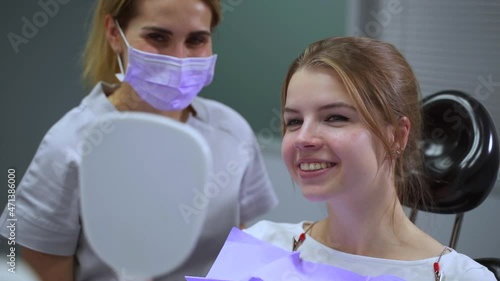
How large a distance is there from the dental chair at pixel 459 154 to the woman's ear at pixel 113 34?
79cm

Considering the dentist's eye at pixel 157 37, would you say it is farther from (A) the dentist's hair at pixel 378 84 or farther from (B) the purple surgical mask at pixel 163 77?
(A) the dentist's hair at pixel 378 84

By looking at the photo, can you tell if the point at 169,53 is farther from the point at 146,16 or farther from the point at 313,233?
the point at 313,233

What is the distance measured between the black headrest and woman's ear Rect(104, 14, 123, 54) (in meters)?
0.79

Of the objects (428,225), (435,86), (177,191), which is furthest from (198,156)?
(435,86)

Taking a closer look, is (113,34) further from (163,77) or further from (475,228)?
(475,228)

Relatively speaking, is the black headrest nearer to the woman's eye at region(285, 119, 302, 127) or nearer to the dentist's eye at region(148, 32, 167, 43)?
the woman's eye at region(285, 119, 302, 127)

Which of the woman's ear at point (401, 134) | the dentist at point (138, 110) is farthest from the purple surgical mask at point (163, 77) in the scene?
the woman's ear at point (401, 134)

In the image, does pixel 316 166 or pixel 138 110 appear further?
pixel 138 110

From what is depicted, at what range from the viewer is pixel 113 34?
5.66 ft

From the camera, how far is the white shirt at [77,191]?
159 centimetres

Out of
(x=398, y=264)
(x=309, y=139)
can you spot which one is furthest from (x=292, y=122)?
(x=398, y=264)

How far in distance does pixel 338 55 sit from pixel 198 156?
17.9 inches

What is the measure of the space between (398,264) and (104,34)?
1.00 metres

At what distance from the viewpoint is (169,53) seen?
1.68 m
